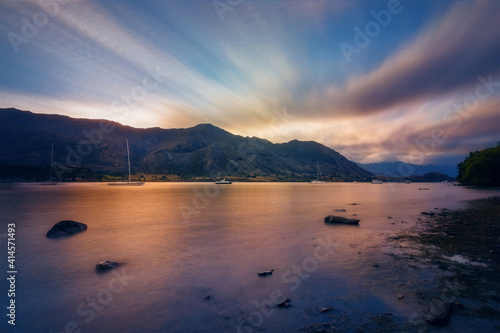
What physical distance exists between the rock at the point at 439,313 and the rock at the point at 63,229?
32.5 metres

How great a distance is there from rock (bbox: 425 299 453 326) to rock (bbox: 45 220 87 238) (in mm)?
32520

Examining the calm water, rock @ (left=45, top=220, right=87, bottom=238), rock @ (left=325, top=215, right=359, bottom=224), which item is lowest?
the calm water

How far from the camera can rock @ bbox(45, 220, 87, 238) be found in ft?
84.0

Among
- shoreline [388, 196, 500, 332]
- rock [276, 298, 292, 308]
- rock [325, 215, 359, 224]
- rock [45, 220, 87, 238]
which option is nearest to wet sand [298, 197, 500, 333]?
shoreline [388, 196, 500, 332]

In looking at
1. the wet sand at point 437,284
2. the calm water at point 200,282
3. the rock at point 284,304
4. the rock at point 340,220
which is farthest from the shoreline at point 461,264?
the rock at point 340,220

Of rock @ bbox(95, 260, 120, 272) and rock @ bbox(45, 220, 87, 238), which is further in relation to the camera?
rock @ bbox(45, 220, 87, 238)

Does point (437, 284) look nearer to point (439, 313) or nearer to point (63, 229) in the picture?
point (439, 313)

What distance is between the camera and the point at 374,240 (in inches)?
898

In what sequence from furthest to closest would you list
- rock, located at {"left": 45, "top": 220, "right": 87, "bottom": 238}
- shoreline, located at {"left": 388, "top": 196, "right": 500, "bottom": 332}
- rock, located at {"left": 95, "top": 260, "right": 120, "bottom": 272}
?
rock, located at {"left": 45, "top": 220, "right": 87, "bottom": 238} → rock, located at {"left": 95, "top": 260, "right": 120, "bottom": 272} → shoreline, located at {"left": 388, "top": 196, "right": 500, "bottom": 332}

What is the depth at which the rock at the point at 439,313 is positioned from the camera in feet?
29.8

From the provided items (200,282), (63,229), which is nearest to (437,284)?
(200,282)

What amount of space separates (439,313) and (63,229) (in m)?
33.4

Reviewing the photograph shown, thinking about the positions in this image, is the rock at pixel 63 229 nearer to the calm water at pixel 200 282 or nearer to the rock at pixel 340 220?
the calm water at pixel 200 282

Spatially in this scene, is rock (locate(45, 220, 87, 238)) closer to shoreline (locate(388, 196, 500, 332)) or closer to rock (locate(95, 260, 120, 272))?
rock (locate(95, 260, 120, 272))
